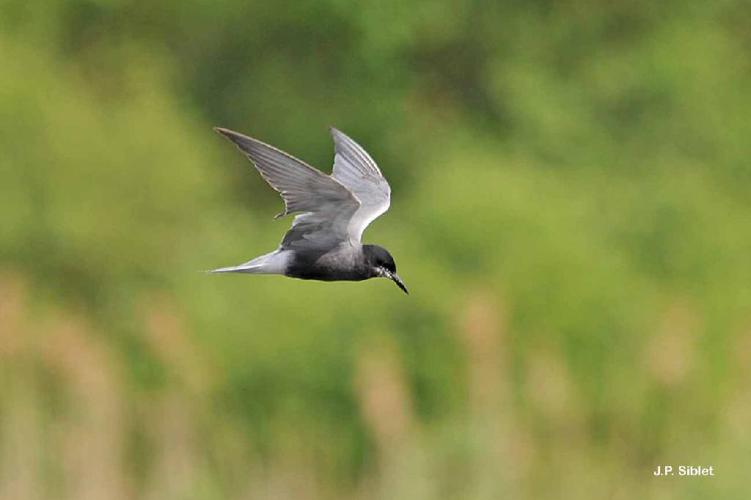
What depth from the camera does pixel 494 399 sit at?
9.62 meters

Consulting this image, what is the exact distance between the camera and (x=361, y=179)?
702cm

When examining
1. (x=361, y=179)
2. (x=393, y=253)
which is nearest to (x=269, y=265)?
(x=361, y=179)

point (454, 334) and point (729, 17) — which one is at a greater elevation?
point (729, 17)

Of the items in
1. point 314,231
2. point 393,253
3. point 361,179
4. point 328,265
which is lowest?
point 328,265

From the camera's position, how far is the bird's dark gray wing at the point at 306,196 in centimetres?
616

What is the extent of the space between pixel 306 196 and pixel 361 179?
0.75m

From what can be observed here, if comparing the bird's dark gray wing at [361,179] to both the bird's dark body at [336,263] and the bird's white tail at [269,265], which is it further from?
the bird's white tail at [269,265]

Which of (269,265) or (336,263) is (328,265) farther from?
(269,265)

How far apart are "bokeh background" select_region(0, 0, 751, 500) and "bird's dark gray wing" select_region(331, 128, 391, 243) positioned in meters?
2.05

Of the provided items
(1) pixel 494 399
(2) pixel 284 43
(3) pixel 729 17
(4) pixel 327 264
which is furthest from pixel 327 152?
(4) pixel 327 264

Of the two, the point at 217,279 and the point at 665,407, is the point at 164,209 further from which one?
the point at 665,407

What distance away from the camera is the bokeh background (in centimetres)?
972

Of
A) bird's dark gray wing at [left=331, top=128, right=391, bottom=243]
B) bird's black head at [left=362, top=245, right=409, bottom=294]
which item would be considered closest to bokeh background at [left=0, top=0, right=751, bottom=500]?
bird's dark gray wing at [left=331, top=128, right=391, bottom=243]

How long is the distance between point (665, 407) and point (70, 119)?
8.06 meters
